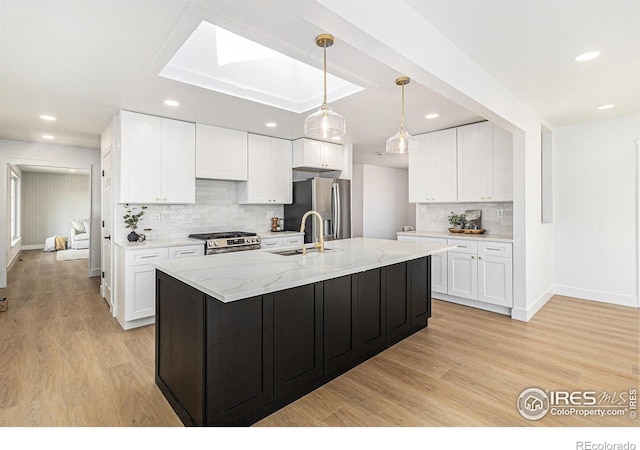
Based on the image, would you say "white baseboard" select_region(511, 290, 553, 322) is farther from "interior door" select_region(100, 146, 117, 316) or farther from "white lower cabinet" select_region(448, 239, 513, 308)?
"interior door" select_region(100, 146, 117, 316)

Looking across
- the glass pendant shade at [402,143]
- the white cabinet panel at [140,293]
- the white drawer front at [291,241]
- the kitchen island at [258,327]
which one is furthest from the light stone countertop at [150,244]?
the glass pendant shade at [402,143]

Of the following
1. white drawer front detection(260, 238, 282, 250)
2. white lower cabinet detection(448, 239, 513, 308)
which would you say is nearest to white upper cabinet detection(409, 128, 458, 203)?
white lower cabinet detection(448, 239, 513, 308)

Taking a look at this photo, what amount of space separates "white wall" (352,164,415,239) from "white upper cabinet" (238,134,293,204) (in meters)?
3.56

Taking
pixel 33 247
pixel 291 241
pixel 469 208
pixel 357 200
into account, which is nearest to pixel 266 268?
pixel 291 241

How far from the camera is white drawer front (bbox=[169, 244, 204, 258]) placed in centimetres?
370

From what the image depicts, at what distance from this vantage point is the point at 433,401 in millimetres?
2107

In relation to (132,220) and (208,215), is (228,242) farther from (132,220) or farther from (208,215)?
(132,220)

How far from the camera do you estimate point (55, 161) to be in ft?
18.0

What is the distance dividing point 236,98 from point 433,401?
122 inches

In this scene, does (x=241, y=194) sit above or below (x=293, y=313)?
above

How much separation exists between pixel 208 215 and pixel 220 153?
919mm

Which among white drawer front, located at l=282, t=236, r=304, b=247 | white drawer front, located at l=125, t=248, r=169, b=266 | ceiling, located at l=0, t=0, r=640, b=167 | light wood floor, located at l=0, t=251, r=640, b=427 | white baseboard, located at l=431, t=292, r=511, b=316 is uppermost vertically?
ceiling, located at l=0, t=0, r=640, b=167
